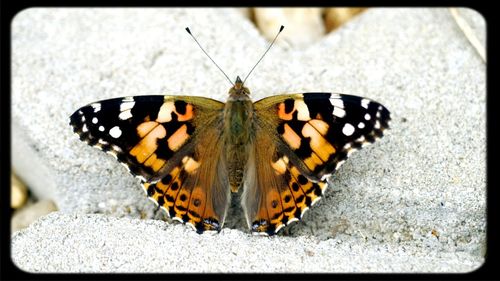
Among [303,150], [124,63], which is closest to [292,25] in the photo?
[124,63]

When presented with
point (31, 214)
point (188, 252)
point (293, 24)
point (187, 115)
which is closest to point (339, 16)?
point (293, 24)

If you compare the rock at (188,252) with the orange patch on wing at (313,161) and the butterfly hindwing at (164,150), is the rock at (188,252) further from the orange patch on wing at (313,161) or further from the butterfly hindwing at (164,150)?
the orange patch on wing at (313,161)

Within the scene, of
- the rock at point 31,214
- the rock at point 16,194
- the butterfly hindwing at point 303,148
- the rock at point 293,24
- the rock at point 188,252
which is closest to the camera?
the rock at point 188,252

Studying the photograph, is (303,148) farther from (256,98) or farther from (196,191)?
(256,98)

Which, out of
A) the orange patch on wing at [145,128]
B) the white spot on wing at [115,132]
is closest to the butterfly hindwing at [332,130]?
the orange patch on wing at [145,128]

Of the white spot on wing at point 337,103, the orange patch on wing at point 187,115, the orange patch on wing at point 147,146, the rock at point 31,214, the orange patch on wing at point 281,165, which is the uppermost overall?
the orange patch on wing at point 147,146

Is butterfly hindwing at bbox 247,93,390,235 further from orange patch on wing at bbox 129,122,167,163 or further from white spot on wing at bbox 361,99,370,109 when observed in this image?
orange patch on wing at bbox 129,122,167,163

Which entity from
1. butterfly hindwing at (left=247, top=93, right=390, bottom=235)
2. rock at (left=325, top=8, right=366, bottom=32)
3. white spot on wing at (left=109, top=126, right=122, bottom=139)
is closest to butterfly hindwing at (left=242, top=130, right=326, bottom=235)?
butterfly hindwing at (left=247, top=93, right=390, bottom=235)

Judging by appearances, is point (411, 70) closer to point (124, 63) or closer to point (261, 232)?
point (261, 232)
